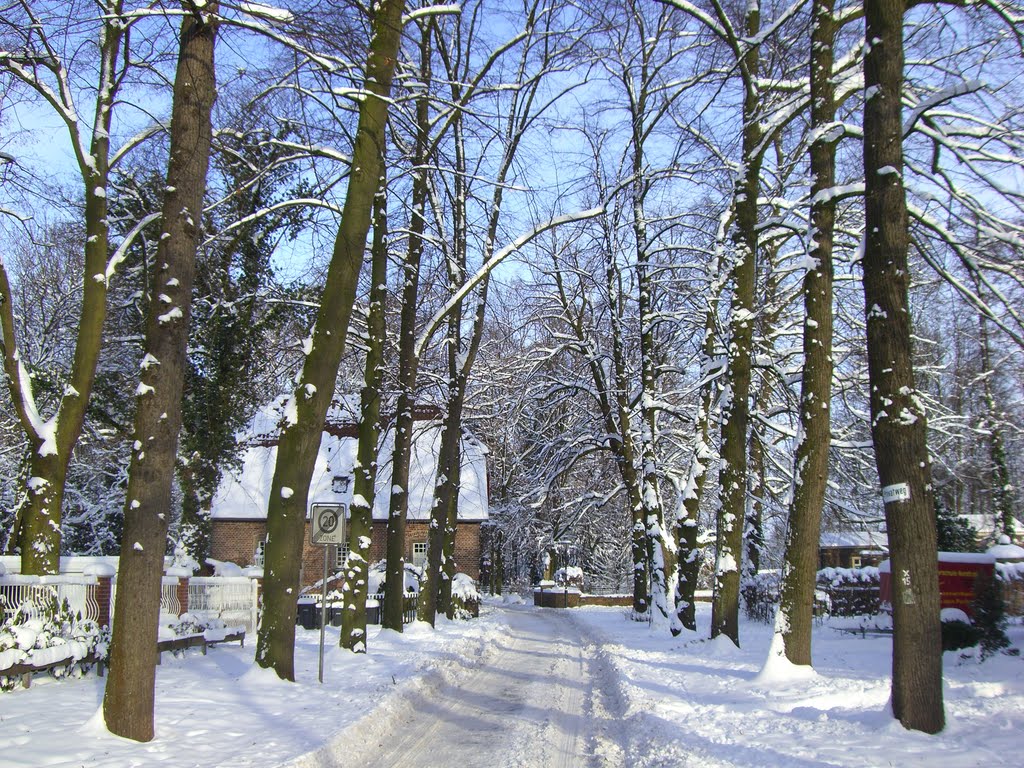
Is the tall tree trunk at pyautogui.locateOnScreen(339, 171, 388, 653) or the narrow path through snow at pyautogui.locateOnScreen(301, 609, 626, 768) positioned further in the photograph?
the tall tree trunk at pyautogui.locateOnScreen(339, 171, 388, 653)

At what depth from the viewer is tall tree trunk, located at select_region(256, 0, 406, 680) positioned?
33.5 ft

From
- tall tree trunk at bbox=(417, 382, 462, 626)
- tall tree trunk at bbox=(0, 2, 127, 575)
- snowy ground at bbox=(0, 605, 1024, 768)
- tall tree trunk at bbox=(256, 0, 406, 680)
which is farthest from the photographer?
tall tree trunk at bbox=(417, 382, 462, 626)

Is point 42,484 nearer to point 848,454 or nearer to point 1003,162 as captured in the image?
point 1003,162

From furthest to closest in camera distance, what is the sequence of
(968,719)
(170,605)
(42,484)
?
1. (170,605)
2. (42,484)
3. (968,719)

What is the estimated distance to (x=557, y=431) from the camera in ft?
101

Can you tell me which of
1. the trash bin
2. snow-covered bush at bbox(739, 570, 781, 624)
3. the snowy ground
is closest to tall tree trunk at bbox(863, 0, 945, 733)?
the snowy ground

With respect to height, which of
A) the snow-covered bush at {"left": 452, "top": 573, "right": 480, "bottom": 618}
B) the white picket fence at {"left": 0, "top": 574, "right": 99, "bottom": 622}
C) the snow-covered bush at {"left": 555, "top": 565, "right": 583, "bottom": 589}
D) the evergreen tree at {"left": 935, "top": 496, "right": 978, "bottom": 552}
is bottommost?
the snow-covered bush at {"left": 555, "top": 565, "right": 583, "bottom": 589}

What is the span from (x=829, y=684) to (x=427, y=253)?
45.2 feet

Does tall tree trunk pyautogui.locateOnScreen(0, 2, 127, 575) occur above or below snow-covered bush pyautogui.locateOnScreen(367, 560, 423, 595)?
above

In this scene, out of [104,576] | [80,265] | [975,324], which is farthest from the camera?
[80,265]

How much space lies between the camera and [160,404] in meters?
7.59

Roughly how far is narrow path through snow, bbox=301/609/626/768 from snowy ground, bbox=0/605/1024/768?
0.03m

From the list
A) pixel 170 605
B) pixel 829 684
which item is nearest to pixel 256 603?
pixel 170 605

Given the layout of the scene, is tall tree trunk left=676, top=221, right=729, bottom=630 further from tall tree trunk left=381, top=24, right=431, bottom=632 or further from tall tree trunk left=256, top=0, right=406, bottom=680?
tall tree trunk left=256, top=0, right=406, bottom=680
